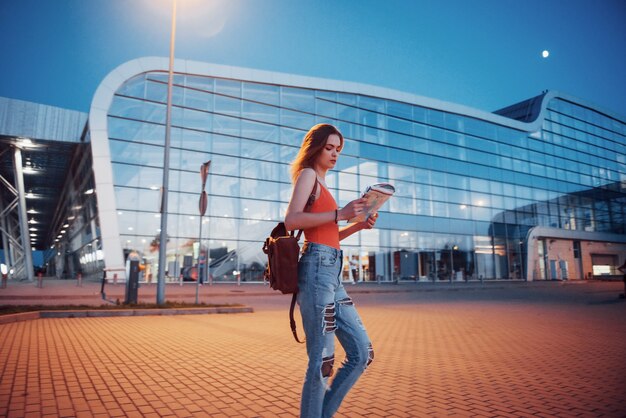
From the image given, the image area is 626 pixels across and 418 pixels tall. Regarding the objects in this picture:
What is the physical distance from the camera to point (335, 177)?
30922mm

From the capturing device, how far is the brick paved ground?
3.38 meters

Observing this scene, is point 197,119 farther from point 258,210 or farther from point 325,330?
point 325,330

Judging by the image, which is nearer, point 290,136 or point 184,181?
point 184,181

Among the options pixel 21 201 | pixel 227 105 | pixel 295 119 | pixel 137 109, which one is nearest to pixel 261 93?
pixel 227 105

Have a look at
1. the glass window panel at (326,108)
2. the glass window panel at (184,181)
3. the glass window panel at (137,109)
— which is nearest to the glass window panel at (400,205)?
the glass window panel at (326,108)

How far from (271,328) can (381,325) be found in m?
2.32

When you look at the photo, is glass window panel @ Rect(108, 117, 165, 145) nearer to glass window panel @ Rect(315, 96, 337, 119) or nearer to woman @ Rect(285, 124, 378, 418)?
glass window panel @ Rect(315, 96, 337, 119)

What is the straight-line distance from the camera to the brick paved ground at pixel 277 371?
11.1ft

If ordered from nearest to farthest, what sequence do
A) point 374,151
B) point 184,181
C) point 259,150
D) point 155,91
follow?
point 155,91, point 184,181, point 259,150, point 374,151

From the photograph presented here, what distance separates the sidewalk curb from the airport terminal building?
9.50m

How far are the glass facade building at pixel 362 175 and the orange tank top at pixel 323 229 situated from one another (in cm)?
1853

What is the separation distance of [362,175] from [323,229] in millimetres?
30046

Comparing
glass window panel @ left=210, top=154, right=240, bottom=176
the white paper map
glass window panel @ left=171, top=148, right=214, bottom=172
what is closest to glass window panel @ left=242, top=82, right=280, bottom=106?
glass window panel @ left=210, top=154, right=240, bottom=176

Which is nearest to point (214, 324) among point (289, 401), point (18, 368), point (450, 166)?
point (18, 368)
